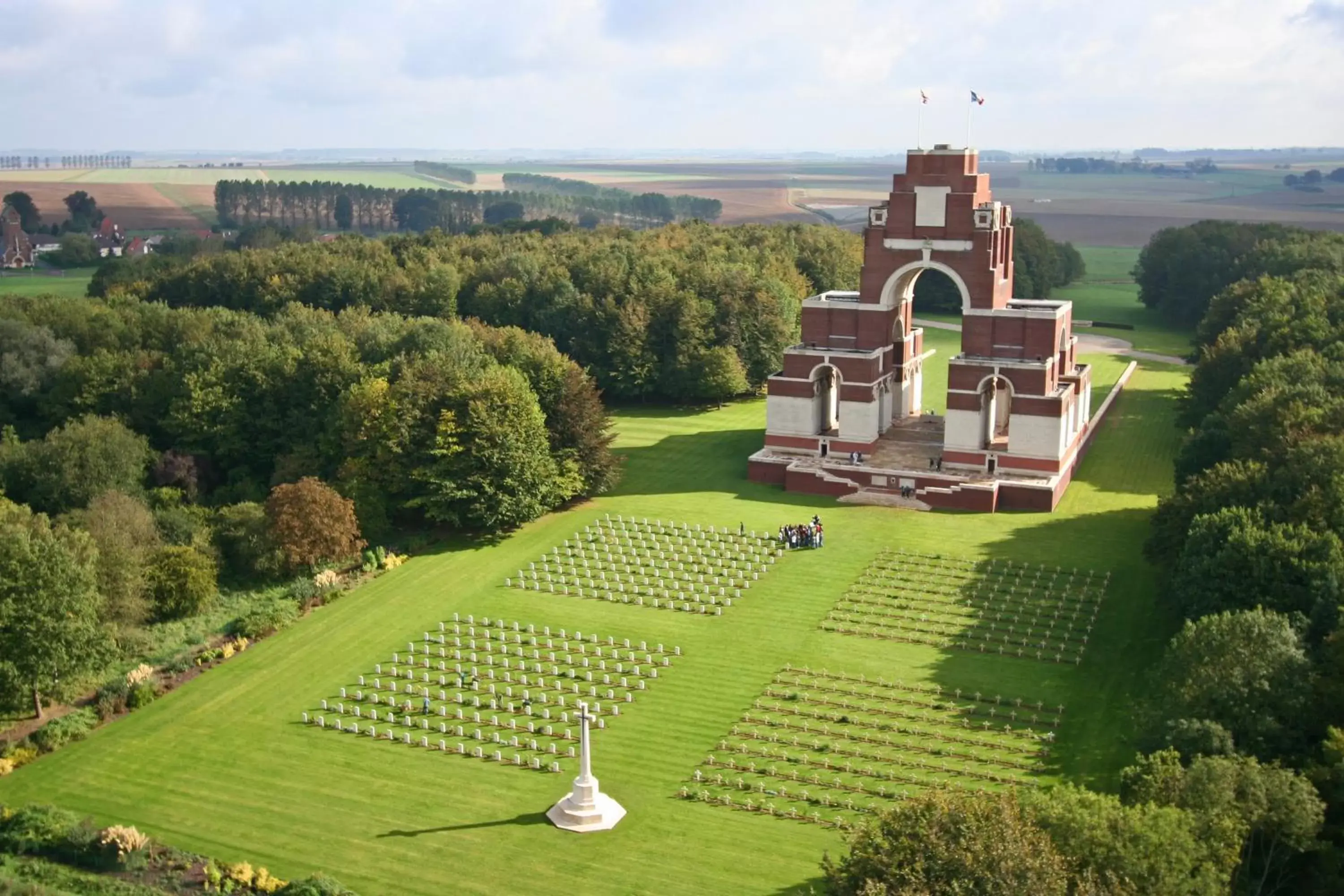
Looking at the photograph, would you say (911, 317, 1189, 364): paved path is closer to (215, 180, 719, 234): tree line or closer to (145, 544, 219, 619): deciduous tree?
(145, 544, 219, 619): deciduous tree

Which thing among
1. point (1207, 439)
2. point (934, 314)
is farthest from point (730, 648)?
point (934, 314)

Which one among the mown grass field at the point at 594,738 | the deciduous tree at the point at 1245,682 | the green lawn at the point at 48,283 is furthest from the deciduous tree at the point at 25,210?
the deciduous tree at the point at 1245,682

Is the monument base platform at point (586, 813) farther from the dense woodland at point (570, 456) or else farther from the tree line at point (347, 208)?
the tree line at point (347, 208)

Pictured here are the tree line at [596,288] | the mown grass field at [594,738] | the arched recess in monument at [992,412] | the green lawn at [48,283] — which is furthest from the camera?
the green lawn at [48,283]

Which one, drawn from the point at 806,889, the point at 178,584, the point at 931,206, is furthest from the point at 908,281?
the point at 806,889

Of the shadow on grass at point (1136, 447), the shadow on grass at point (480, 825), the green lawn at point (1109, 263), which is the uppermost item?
the green lawn at point (1109, 263)

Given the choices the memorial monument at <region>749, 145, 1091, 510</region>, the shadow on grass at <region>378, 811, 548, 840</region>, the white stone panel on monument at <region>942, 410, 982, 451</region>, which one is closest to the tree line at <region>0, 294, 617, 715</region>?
the memorial monument at <region>749, 145, 1091, 510</region>
